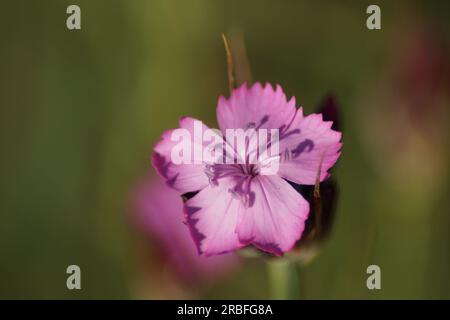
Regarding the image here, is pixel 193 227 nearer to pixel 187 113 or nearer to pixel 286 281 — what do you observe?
pixel 286 281

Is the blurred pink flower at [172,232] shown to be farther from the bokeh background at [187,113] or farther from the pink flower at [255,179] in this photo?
the pink flower at [255,179]

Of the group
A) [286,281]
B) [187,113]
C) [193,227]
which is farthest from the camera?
[187,113]

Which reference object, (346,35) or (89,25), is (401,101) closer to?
(346,35)

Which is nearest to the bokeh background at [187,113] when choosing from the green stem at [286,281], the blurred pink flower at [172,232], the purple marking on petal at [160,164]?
the blurred pink flower at [172,232]

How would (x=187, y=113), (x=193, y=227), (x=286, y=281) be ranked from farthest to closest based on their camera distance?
(x=187, y=113), (x=286, y=281), (x=193, y=227)

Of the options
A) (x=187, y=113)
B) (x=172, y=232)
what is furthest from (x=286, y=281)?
(x=187, y=113)

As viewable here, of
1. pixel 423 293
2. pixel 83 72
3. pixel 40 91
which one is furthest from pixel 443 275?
pixel 40 91
